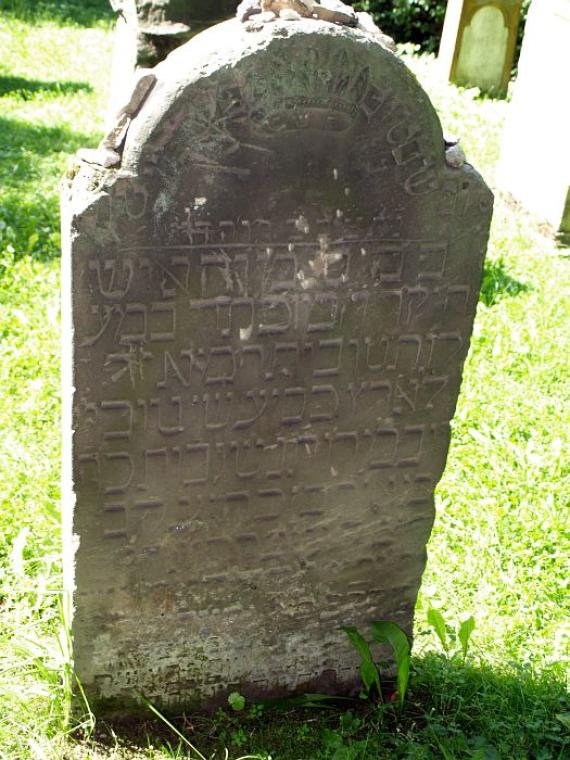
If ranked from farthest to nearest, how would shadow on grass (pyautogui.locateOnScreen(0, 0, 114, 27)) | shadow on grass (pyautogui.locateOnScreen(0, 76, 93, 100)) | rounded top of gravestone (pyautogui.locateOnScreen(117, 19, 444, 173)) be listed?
shadow on grass (pyautogui.locateOnScreen(0, 0, 114, 27)), shadow on grass (pyautogui.locateOnScreen(0, 76, 93, 100)), rounded top of gravestone (pyautogui.locateOnScreen(117, 19, 444, 173))

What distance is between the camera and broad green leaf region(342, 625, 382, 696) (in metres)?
2.80

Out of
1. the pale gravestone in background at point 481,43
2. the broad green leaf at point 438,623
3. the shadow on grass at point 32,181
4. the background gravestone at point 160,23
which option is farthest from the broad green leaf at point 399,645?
the pale gravestone in background at point 481,43

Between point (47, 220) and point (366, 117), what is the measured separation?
147 inches

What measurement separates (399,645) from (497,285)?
3043mm

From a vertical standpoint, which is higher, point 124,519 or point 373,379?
point 373,379

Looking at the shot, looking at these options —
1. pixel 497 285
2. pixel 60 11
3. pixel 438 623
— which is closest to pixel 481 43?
pixel 497 285

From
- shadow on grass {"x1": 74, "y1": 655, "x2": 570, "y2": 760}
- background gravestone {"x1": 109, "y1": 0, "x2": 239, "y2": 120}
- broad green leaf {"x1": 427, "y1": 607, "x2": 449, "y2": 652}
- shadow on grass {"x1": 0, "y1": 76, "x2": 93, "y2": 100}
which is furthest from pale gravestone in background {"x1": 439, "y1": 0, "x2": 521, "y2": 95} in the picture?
shadow on grass {"x1": 74, "y1": 655, "x2": 570, "y2": 760}

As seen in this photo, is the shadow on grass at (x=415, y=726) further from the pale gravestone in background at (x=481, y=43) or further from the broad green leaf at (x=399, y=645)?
the pale gravestone in background at (x=481, y=43)

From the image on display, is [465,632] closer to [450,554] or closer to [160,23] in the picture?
[450,554]

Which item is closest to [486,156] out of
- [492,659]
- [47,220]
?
[47,220]

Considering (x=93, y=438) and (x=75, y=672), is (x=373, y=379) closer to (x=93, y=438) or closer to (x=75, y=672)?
(x=93, y=438)

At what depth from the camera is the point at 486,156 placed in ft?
25.2

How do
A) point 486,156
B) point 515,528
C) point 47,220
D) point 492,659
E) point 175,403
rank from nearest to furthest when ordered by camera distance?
point 175,403, point 492,659, point 515,528, point 47,220, point 486,156

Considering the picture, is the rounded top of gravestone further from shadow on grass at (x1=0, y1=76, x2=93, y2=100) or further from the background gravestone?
shadow on grass at (x1=0, y1=76, x2=93, y2=100)
